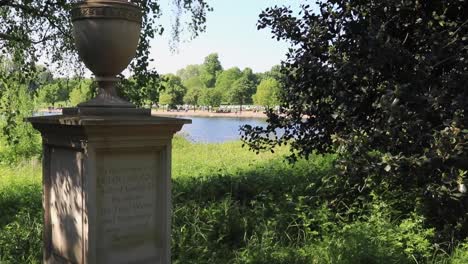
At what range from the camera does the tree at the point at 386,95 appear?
4.31 m

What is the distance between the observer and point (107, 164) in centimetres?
367

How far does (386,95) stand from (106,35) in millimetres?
2379

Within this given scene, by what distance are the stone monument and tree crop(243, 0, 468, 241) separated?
1.82 m

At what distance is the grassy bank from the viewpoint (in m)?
5.28

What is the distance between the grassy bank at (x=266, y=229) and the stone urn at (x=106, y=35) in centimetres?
237

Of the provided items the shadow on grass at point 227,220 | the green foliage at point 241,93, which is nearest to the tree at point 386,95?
the shadow on grass at point 227,220

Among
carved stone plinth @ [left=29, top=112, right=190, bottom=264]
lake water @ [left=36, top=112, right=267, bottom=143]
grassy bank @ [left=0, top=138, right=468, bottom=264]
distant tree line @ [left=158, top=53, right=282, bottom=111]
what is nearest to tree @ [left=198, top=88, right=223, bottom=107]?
distant tree line @ [left=158, top=53, right=282, bottom=111]

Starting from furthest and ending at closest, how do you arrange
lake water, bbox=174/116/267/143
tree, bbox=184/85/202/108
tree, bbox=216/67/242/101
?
tree, bbox=216/67/242/101 < tree, bbox=184/85/202/108 < lake water, bbox=174/116/267/143

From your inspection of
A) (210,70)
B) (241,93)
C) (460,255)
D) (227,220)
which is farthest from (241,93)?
(460,255)

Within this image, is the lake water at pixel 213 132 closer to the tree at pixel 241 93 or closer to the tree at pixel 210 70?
the tree at pixel 241 93

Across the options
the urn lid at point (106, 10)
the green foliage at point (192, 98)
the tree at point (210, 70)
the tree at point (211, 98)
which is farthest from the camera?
the tree at point (210, 70)

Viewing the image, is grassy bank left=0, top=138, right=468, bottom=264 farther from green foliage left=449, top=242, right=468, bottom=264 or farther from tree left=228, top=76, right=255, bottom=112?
tree left=228, top=76, right=255, bottom=112

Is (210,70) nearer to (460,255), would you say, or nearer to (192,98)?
(192,98)

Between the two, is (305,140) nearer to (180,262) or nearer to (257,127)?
(257,127)
